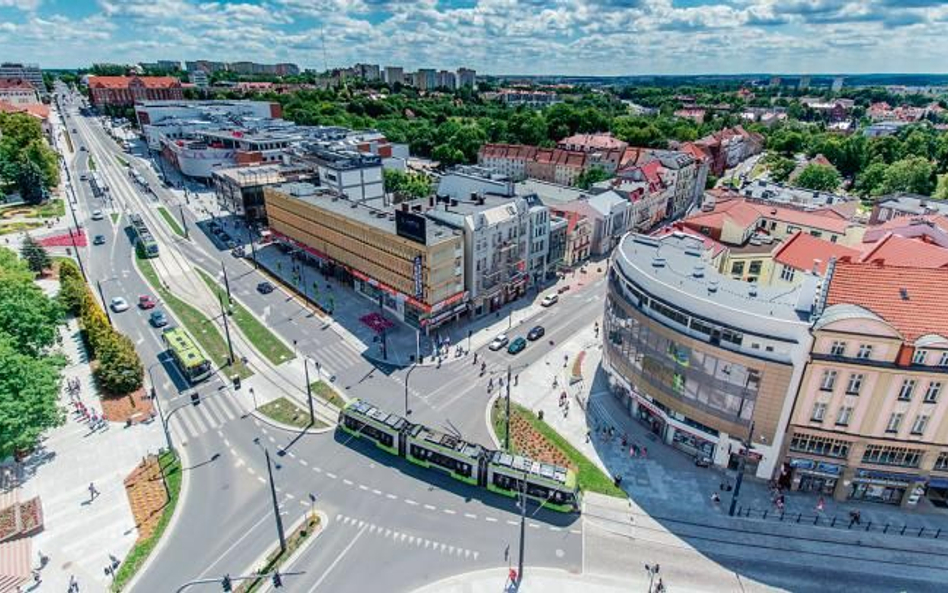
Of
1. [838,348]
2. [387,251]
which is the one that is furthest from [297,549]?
[838,348]

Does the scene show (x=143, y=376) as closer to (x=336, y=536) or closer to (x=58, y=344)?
(x=58, y=344)

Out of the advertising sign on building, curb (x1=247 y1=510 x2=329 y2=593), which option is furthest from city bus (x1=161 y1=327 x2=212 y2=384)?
the advertising sign on building

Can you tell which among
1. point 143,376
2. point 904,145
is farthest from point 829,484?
point 904,145

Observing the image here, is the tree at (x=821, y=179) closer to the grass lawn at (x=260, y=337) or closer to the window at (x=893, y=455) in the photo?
the window at (x=893, y=455)

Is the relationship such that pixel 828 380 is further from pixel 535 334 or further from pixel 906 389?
pixel 535 334

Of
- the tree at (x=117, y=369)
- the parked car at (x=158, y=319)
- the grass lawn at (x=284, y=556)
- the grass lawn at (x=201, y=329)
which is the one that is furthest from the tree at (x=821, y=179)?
the tree at (x=117, y=369)
